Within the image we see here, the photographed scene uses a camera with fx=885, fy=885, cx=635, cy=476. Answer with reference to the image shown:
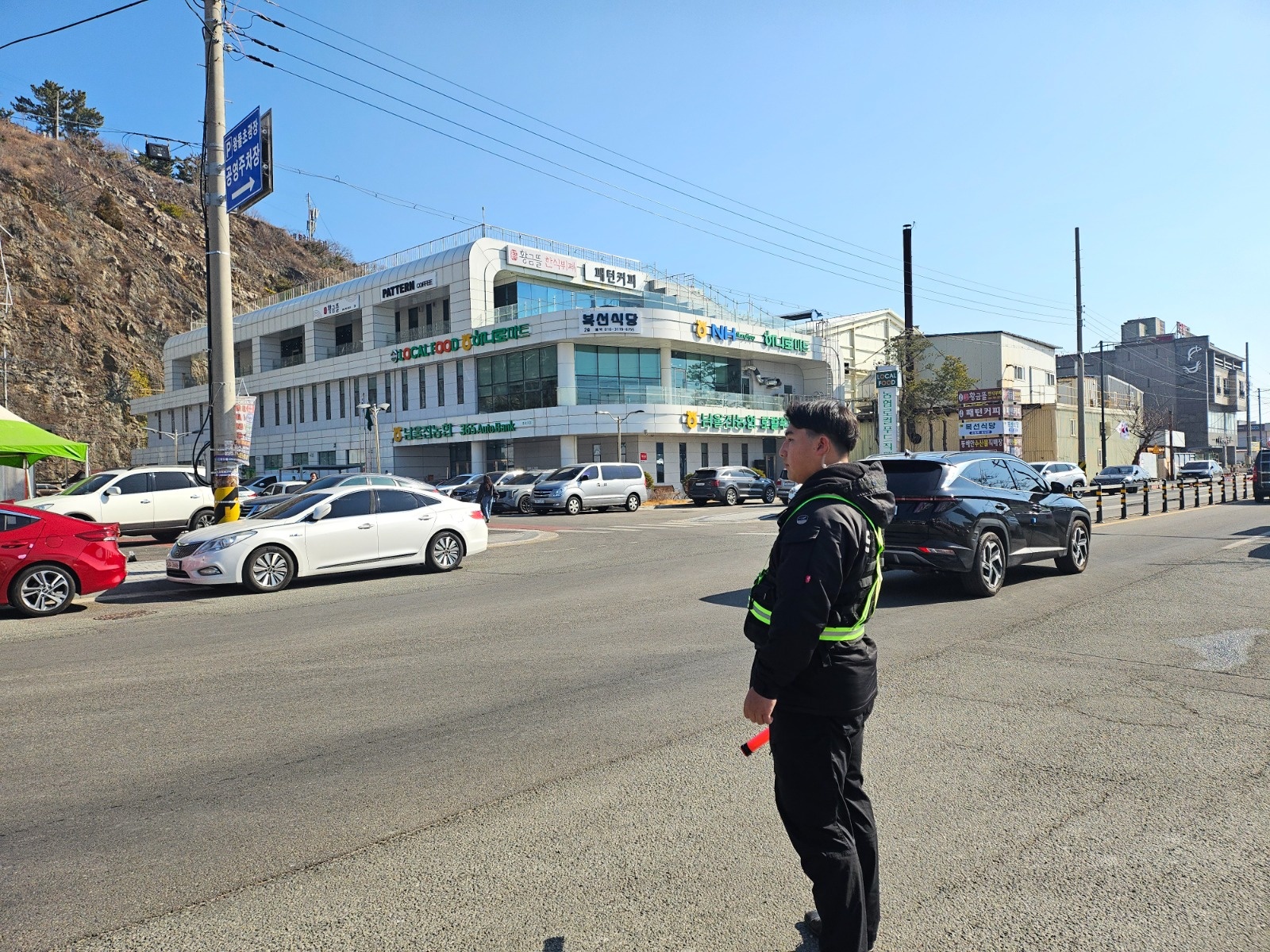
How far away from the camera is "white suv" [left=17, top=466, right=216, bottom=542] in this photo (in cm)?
1995

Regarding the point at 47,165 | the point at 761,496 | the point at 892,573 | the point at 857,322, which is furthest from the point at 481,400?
the point at 47,165

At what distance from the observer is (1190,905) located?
3.25 meters

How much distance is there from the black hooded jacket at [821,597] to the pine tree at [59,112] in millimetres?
111837

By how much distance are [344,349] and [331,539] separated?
53.1 metres

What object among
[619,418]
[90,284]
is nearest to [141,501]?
[619,418]

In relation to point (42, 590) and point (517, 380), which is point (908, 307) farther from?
point (42, 590)

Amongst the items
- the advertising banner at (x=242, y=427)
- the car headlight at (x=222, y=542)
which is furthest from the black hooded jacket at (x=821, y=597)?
the advertising banner at (x=242, y=427)

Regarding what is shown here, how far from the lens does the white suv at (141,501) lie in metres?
20.0

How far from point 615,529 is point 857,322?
46.4 meters

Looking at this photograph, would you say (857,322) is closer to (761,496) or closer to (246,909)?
(761,496)

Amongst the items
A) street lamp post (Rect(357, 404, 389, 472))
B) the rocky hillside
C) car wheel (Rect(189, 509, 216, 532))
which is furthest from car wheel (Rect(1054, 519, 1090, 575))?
the rocky hillside

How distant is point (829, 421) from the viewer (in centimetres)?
301

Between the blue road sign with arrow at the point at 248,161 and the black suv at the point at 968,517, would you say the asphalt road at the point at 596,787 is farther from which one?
the blue road sign with arrow at the point at 248,161

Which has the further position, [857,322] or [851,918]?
[857,322]
